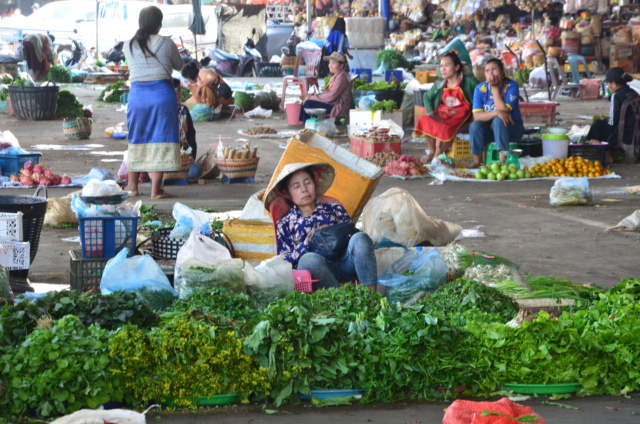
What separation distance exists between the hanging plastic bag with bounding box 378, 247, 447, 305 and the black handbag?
30cm

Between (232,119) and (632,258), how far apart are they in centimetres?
1254

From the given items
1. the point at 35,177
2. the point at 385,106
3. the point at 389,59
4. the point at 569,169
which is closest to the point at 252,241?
the point at 35,177

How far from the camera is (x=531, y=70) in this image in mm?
23656

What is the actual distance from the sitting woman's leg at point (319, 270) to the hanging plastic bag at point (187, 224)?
885 millimetres

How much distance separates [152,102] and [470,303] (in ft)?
16.3

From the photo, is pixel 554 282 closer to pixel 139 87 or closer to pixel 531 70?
pixel 139 87

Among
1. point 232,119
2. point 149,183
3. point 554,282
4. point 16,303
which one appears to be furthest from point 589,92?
point 16,303

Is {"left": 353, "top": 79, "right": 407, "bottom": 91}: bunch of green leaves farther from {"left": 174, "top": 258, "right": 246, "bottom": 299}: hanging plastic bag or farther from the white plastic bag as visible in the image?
{"left": 174, "top": 258, "right": 246, "bottom": 299}: hanging plastic bag

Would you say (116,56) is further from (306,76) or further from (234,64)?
(306,76)

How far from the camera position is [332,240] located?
5.32 meters

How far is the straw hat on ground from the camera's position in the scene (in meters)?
5.43

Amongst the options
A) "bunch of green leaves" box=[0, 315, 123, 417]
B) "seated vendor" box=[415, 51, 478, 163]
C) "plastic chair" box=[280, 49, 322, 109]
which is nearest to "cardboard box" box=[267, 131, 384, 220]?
"bunch of green leaves" box=[0, 315, 123, 417]

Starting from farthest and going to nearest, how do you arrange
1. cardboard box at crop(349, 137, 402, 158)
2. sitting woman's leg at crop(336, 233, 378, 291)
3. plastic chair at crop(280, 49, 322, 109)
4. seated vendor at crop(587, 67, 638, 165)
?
plastic chair at crop(280, 49, 322, 109) < cardboard box at crop(349, 137, 402, 158) < seated vendor at crop(587, 67, 638, 165) < sitting woman's leg at crop(336, 233, 378, 291)

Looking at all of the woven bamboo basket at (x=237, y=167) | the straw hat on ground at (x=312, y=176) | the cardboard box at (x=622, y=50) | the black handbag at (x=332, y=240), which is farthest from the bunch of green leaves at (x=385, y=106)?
the cardboard box at (x=622, y=50)
